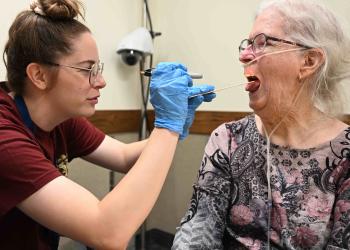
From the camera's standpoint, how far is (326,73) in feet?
3.72

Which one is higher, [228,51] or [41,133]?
[228,51]

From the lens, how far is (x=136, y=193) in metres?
0.90

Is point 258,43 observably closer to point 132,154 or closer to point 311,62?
point 311,62

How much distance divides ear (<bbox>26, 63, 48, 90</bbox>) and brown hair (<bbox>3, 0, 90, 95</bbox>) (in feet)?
0.06

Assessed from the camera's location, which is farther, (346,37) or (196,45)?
(196,45)

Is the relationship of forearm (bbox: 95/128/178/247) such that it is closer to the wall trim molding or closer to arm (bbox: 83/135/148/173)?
arm (bbox: 83/135/148/173)

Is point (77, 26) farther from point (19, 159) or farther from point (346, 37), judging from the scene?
point (346, 37)

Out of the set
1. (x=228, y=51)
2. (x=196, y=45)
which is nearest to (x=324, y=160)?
(x=228, y=51)

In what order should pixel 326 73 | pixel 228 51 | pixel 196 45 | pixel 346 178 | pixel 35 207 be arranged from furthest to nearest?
pixel 196 45 → pixel 228 51 → pixel 326 73 → pixel 346 178 → pixel 35 207

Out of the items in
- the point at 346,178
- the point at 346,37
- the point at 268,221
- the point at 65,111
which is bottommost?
the point at 268,221

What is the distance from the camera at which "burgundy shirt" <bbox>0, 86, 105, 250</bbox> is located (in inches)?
35.4

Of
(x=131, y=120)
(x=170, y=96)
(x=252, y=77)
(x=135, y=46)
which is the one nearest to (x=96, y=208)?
(x=170, y=96)

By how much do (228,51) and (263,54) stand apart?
0.91 metres

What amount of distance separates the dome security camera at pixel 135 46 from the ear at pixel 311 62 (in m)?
1.15
